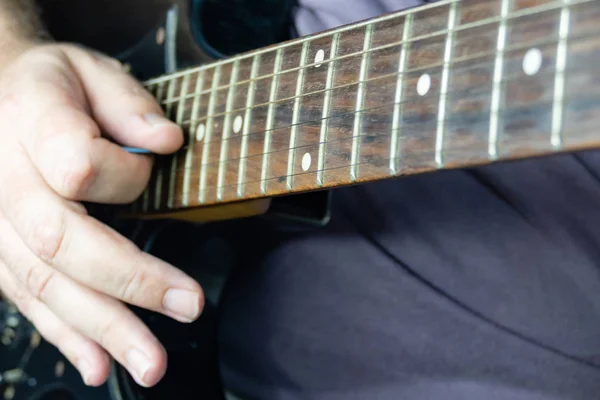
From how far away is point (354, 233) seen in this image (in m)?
0.65

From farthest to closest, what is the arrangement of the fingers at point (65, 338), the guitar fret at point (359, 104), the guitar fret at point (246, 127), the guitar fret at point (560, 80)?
the fingers at point (65, 338) → the guitar fret at point (246, 127) → the guitar fret at point (359, 104) → the guitar fret at point (560, 80)

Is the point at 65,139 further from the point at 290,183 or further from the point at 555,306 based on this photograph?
the point at 555,306

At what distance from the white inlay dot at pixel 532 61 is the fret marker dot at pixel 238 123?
0.28m

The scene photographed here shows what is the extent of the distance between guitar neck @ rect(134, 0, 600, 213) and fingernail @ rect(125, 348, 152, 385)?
16cm

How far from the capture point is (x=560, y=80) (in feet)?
1.01

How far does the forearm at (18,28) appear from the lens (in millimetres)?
706

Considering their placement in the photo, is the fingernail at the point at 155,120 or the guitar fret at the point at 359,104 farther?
the fingernail at the point at 155,120

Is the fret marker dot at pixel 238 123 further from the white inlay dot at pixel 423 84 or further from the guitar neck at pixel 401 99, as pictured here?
the white inlay dot at pixel 423 84

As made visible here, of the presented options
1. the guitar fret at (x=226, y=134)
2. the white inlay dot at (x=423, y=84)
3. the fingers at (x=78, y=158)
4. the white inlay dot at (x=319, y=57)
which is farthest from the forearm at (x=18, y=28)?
the white inlay dot at (x=423, y=84)

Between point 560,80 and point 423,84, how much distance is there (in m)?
0.09

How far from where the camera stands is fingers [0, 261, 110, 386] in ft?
2.06

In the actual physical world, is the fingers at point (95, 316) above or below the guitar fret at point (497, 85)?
below

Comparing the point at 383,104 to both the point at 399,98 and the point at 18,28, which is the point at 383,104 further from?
the point at 18,28

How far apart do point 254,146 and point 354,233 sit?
0.19 m
